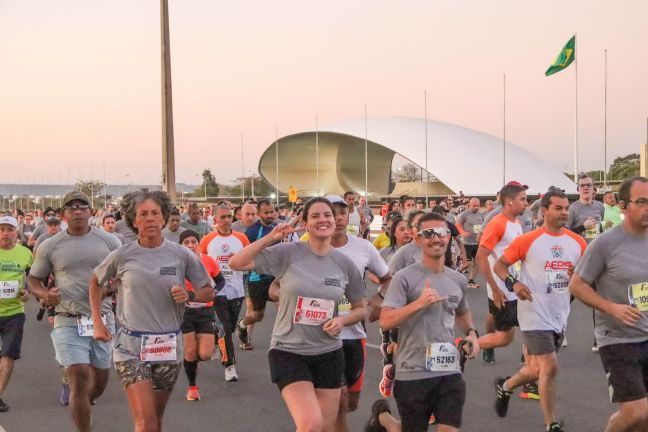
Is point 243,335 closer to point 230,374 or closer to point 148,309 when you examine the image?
point 230,374

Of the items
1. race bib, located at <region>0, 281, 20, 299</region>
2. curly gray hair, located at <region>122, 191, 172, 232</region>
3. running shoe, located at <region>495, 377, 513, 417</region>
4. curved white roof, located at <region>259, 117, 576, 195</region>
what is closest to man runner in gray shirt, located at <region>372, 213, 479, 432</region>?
curly gray hair, located at <region>122, 191, 172, 232</region>

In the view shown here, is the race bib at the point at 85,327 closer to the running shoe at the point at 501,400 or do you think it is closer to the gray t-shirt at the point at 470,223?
the running shoe at the point at 501,400

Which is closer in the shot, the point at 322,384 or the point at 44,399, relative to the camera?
the point at 322,384

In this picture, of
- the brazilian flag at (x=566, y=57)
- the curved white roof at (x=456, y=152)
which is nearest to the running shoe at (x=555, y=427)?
the brazilian flag at (x=566, y=57)

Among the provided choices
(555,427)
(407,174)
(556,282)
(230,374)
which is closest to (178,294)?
(555,427)

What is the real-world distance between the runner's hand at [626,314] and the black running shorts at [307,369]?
62.8 inches

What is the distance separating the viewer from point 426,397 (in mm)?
4148

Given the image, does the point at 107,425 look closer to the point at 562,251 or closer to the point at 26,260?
the point at 26,260

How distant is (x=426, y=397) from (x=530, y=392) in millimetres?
2956

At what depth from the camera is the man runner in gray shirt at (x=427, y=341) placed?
4.12 meters

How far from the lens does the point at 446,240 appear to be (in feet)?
13.9

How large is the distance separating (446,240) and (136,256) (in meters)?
1.81

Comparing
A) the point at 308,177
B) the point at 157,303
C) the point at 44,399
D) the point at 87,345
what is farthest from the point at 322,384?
the point at 308,177

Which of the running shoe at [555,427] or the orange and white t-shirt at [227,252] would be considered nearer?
the running shoe at [555,427]
